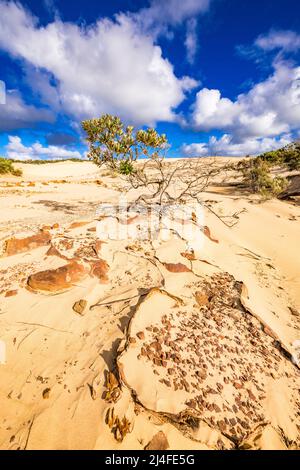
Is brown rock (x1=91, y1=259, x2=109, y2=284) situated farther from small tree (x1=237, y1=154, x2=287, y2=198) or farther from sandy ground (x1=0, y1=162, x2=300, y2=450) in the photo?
small tree (x1=237, y1=154, x2=287, y2=198)

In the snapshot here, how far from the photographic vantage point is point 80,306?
3.86m

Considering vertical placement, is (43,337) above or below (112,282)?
Answer: below

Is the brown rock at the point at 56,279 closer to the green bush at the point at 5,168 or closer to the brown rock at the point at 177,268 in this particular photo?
the brown rock at the point at 177,268

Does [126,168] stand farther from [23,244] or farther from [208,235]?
[23,244]

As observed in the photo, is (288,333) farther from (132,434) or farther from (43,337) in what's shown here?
(43,337)

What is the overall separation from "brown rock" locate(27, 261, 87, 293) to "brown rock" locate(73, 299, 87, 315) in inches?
19.9

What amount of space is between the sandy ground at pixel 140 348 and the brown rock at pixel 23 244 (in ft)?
0.10

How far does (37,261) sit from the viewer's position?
16.3 feet

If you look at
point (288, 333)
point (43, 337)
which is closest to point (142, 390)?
point (43, 337)

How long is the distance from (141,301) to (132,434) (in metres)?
1.72

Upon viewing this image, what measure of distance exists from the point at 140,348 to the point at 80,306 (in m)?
1.35

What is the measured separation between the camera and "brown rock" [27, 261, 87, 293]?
4.26m

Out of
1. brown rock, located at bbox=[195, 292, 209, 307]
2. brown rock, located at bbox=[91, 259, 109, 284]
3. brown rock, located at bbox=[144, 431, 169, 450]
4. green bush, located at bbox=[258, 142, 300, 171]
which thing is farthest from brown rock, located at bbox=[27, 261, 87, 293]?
green bush, located at bbox=[258, 142, 300, 171]

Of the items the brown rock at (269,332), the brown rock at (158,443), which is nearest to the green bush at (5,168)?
the brown rock at (269,332)
